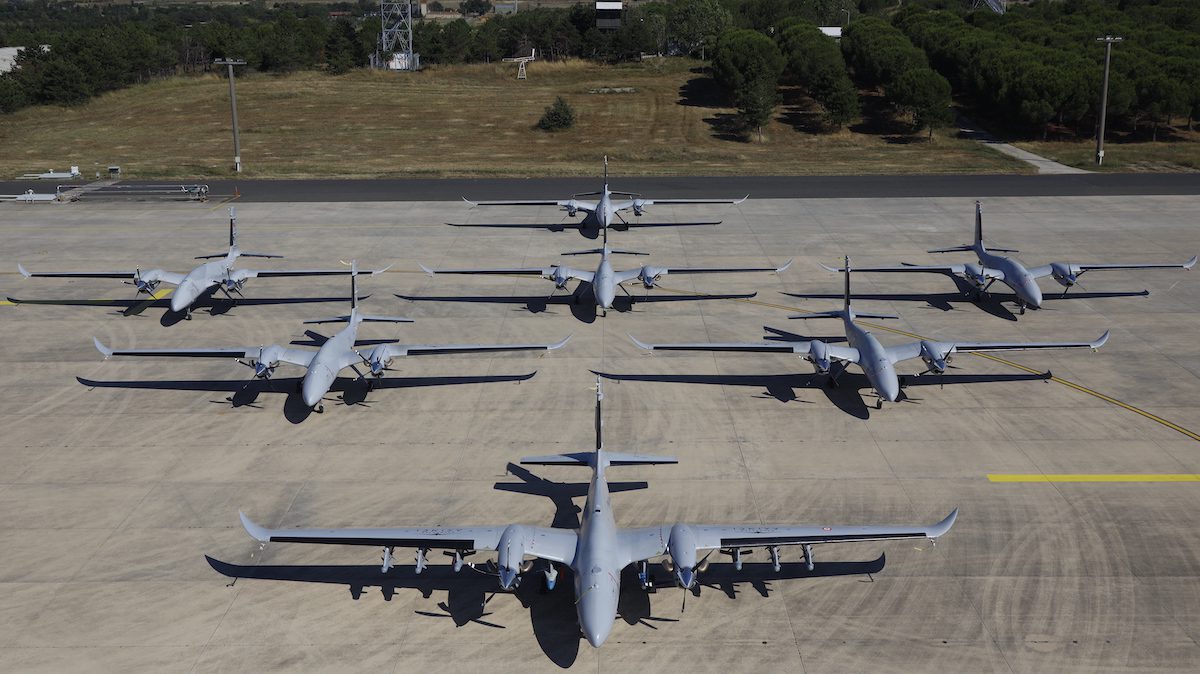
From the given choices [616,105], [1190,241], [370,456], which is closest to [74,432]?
[370,456]

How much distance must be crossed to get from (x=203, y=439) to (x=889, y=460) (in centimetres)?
2826

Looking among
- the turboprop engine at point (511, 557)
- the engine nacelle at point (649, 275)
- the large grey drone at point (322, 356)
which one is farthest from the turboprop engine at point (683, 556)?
the engine nacelle at point (649, 275)

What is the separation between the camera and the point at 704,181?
316ft

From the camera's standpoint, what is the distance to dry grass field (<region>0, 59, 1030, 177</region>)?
107 metres

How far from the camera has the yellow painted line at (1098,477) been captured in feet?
125

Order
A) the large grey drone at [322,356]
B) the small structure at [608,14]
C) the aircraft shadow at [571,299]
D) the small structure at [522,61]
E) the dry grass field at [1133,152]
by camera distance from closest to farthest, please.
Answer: the large grey drone at [322,356] < the aircraft shadow at [571,299] < the dry grass field at [1133,152] < the small structure at [522,61] < the small structure at [608,14]

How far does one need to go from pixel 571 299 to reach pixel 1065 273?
94.0 ft

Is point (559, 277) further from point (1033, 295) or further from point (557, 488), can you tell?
point (1033, 295)

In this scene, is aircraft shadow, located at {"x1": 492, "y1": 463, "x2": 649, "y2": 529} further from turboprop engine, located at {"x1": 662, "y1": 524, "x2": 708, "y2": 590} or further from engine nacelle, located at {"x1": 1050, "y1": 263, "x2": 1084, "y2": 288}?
engine nacelle, located at {"x1": 1050, "y1": 263, "x2": 1084, "y2": 288}

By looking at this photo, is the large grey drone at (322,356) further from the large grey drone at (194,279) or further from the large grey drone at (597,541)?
the large grey drone at (597,541)

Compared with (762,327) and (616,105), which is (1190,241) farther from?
(616,105)

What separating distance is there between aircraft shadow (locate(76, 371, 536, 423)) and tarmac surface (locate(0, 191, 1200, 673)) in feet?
0.91

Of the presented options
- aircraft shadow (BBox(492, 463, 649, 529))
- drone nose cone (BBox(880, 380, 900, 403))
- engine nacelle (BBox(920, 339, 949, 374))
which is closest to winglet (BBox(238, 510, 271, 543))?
aircraft shadow (BBox(492, 463, 649, 529))

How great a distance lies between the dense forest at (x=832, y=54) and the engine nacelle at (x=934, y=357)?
265ft
